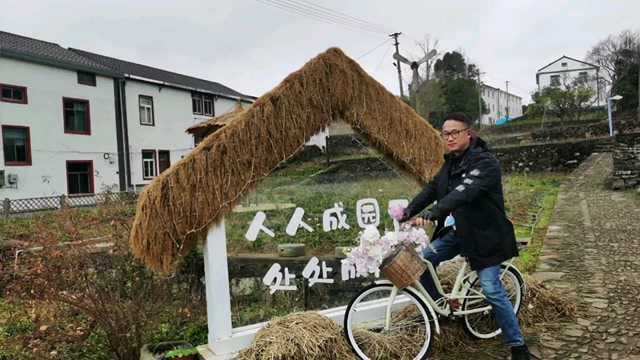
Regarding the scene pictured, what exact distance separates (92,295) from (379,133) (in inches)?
111

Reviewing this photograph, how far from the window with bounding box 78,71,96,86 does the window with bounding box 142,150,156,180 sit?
4154 millimetres

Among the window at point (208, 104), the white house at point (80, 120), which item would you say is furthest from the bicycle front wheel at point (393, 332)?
the window at point (208, 104)

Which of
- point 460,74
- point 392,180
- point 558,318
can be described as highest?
point 460,74

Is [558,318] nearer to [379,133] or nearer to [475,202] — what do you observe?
[475,202]

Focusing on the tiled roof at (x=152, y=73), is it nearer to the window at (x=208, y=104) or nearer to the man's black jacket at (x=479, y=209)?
the window at (x=208, y=104)

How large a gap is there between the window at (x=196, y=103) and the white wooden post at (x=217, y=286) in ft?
84.2

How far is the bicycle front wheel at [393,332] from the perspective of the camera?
3.38m

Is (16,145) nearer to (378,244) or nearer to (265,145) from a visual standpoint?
(265,145)

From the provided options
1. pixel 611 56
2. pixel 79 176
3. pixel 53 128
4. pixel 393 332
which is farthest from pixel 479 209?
pixel 611 56

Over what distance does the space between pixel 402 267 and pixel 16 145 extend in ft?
66.9

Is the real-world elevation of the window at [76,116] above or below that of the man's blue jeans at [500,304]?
above

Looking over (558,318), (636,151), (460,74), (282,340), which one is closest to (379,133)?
(282,340)

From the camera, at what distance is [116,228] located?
15.7ft

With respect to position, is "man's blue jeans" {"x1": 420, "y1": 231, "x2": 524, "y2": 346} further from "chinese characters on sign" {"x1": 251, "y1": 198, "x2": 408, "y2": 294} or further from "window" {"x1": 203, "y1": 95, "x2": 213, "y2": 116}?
"window" {"x1": 203, "y1": 95, "x2": 213, "y2": 116}
